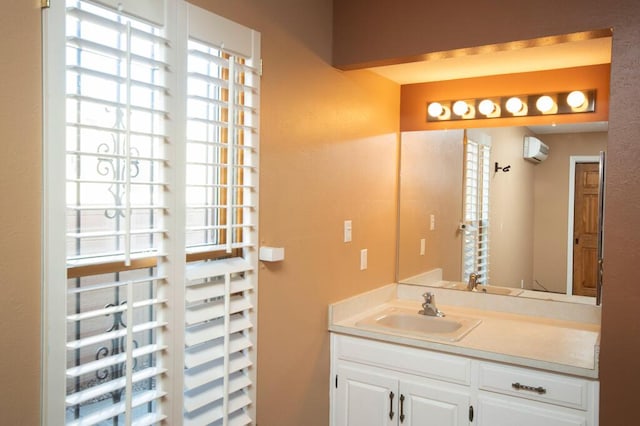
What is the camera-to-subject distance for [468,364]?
2.54m

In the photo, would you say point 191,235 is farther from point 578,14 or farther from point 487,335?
point 578,14

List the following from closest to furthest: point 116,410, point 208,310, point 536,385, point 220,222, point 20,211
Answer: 1. point 20,211
2. point 116,410
3. point 208,310
4. point 220,222
5. point 536,385

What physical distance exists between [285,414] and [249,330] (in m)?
Answer: 0.55

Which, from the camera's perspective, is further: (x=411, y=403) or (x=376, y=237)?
(x=376, y=237)

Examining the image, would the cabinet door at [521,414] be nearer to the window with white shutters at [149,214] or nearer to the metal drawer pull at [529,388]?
the metal drawer pull at [529,388]

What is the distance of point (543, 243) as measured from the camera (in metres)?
3.15

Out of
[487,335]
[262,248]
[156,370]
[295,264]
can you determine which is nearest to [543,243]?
[487,335]

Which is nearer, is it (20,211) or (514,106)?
(20,211)

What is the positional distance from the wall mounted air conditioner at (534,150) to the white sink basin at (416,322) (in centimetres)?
97

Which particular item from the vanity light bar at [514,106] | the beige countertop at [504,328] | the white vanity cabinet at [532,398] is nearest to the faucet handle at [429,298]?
the beige countertop at [504,328]

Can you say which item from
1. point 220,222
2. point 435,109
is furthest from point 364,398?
point 435,109

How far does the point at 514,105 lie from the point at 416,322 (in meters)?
1.36

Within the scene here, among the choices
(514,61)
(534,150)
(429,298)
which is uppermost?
(514,61)

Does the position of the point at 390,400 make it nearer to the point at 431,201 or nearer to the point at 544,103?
the point at 431,201
